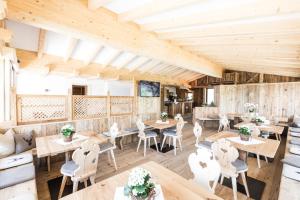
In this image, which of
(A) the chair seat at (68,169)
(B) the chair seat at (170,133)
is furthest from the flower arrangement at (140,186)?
(B) the chair seat at (170,133)

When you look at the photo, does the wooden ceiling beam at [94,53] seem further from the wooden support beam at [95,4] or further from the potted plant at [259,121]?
the potted plant at [259,121]

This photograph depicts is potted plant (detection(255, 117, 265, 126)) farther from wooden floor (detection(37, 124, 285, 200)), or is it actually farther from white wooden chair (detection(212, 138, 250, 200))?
white wooden chair (detection(212, 138, 250, 200))

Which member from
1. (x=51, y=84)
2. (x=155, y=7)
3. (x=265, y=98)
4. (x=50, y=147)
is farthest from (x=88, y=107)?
(x=265, y=98)

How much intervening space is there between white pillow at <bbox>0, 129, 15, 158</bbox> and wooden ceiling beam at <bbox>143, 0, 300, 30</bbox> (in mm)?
3291

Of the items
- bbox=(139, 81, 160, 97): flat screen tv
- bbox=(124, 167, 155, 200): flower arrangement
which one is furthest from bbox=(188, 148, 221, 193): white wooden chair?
bbox=(139, 81, 160, 97): flat screen tv

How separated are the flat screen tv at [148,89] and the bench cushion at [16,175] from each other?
3.98 m

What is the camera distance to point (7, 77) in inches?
141

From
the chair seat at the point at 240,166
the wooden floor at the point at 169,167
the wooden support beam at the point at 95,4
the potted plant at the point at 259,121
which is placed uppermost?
the wooden support beam at the point at 95,4

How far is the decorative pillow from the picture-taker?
9.16 feet

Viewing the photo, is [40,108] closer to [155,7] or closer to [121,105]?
[121,105]

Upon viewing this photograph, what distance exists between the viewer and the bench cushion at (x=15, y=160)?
2342 millimetres

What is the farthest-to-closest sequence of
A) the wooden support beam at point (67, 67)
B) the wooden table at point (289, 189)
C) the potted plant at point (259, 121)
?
the potted plant at point (259, 121) < the wooden support beam at point (67, 67) < the wooden table at point (289, 189)

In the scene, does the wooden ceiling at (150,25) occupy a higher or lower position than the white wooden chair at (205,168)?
higher

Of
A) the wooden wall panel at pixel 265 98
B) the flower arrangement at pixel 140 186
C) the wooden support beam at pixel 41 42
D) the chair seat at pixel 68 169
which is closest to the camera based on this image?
the flower arrangement at pixel 140 186
